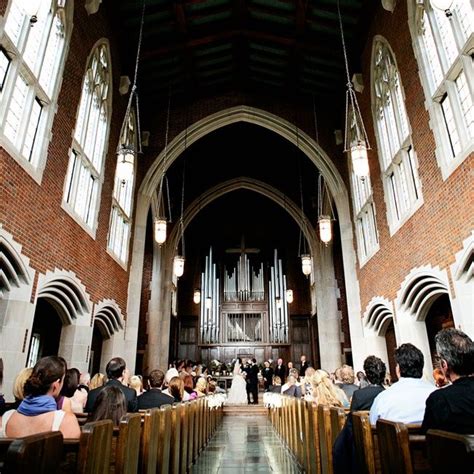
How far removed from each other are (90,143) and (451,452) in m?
9.65

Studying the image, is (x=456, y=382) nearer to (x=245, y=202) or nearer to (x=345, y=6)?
(x=345, y=6)

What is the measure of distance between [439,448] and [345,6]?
35.7ft

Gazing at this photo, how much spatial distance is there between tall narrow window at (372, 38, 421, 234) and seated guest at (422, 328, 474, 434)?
19.9ft

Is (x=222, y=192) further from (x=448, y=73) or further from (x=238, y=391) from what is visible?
(x=448, y=73)

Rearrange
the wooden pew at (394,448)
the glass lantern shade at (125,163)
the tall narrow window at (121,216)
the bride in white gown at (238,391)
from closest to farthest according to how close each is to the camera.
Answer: the wooden pew at (394,448), the glass lantern shade at (125,163), the tall narrow window at (121,216), the bride in white gown at (238,391)

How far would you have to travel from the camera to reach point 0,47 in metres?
5.59

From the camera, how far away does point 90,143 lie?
9.36 m

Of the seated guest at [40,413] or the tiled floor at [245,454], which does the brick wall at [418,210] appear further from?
the seated guest at [40,413]

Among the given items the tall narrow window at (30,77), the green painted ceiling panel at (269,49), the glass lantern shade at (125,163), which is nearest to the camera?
the tall narrow window at (30,77)

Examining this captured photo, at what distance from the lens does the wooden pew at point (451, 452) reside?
1.11m

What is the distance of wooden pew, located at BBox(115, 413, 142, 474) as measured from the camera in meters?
2.26

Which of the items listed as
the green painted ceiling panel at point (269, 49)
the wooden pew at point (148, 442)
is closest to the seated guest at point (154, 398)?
the wooden pew at point (148, 442)

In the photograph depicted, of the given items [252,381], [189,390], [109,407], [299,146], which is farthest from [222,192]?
[109,407]

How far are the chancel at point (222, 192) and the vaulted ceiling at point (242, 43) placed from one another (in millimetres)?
62
